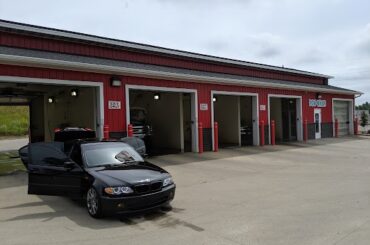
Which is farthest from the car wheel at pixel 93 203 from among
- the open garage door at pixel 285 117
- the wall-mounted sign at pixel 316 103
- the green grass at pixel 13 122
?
the green grass at pixel 13 122

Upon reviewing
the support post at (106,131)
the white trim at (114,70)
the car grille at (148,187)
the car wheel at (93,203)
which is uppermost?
the white trim at (114,70)

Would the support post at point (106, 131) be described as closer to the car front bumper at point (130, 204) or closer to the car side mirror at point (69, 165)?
the car side mirror at point (69, 165)

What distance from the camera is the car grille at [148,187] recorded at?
656 centimetres

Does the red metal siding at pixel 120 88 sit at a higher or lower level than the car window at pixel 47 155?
higher

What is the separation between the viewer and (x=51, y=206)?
7723mm

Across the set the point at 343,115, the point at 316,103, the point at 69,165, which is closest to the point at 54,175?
the point at 69,165

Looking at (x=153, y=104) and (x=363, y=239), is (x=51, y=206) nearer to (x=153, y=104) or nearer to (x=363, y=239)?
(x=363, y=239)

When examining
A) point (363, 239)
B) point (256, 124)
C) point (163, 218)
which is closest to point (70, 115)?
point (256, 124)

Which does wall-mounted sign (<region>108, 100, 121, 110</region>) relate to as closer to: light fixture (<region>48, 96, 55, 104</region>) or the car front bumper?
light fixture (<region>48, 96, 55, 104</region>)

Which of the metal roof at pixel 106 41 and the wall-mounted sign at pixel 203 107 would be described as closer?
the metal roof at pixel 106 41

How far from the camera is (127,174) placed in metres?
6.84

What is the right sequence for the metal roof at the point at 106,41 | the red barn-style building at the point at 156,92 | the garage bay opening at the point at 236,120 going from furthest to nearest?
1. the garage bay opening at the point at 236,120
2. the metal roof at the point at 106,41
3. the red barn-style building at the point at 156,92

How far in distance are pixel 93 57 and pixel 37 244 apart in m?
10.9

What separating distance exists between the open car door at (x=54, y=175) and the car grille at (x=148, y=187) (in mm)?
1315
